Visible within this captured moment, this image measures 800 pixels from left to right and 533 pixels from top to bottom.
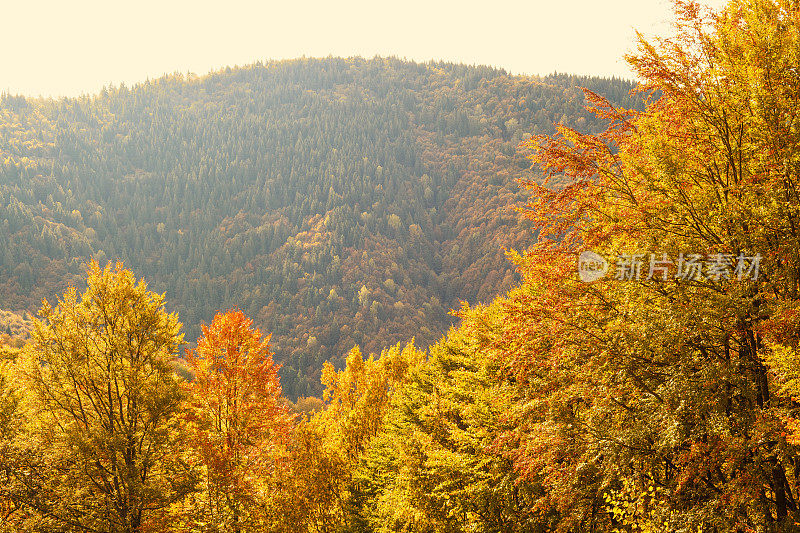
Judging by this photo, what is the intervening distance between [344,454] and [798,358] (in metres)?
22.7

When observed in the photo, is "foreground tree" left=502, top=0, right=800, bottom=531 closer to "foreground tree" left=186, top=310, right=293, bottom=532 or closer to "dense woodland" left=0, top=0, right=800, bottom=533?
"dense woodland" left=0, top=0, right=800, bottom=533

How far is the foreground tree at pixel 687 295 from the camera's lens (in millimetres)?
8258

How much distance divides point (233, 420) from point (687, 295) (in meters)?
18.0

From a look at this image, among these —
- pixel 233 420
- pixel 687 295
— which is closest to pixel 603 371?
pixel 687 295

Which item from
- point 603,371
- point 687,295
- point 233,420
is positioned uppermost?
point 687,295

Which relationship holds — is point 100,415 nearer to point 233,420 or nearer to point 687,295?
point 233,420

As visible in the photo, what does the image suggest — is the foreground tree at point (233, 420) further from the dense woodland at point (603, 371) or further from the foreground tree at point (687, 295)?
the foreground tree at point (687, 295)

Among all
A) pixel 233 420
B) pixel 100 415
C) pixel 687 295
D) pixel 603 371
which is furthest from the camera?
pixel 233 420

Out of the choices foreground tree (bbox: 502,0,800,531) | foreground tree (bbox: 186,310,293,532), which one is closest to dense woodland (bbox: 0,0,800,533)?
foreground tree (bbox: 502,0,800,531)

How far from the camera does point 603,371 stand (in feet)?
32.2

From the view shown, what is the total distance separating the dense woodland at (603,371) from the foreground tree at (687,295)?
0.05 metres

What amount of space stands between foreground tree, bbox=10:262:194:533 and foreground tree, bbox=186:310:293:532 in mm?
1495

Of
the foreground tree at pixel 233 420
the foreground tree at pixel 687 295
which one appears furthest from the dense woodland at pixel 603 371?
the foreground tree at pixel 233 420

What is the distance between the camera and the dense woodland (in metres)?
8.45
